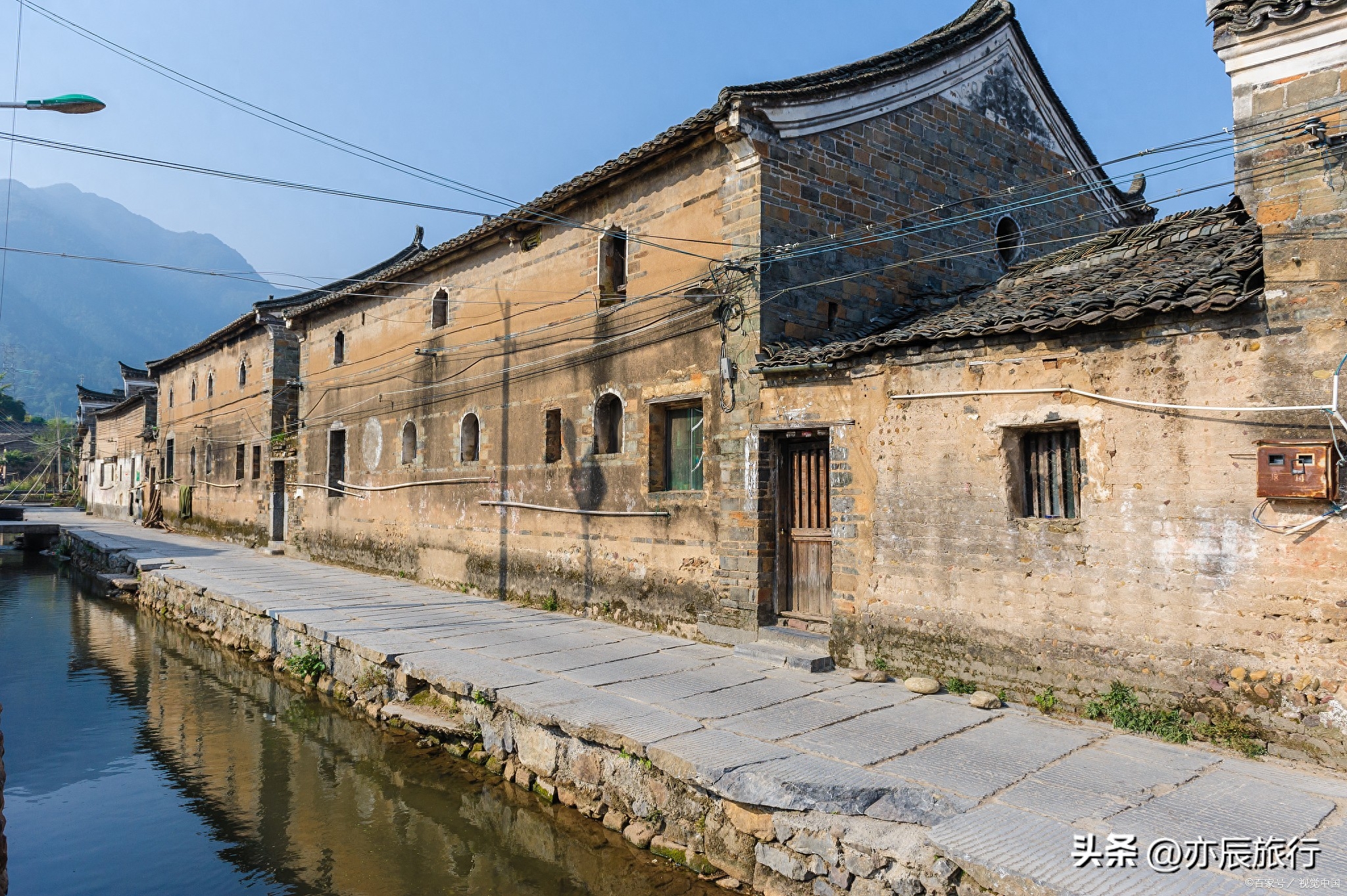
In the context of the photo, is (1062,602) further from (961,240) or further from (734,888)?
(961,240)

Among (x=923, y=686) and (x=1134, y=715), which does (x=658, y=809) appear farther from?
(x=1134, y=715)

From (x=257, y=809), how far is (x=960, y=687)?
231 inches

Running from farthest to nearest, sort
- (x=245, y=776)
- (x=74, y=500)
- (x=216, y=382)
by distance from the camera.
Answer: (x=74, y=500), (x=216, y=382), (x=245, y=776)

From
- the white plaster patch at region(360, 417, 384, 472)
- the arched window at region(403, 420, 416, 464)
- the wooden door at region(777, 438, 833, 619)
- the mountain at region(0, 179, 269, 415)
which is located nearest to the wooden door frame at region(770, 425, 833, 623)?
the wooden door at region(777, 438, 833, 619)

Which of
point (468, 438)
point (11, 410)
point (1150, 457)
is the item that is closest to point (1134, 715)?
point (1150, 457)

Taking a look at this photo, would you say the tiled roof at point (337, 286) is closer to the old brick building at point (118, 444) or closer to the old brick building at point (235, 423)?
the old brick building at point (235, 423)

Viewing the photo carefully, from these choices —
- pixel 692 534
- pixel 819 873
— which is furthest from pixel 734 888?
pixel 692 534

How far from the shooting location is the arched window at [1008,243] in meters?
11.4

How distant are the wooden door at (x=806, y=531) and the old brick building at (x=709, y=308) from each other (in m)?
0.03

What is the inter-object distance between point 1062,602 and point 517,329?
8486 millimetres

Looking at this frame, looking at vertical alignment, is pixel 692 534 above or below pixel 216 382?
below

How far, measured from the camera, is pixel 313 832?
605 centimetres

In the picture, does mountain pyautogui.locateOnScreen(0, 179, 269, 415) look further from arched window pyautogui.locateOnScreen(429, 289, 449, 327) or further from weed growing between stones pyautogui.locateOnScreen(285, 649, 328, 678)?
weed growing between stones pyautogui.locateOnScreen(285, 649, 328, 678)

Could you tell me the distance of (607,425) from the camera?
34.6 feet
